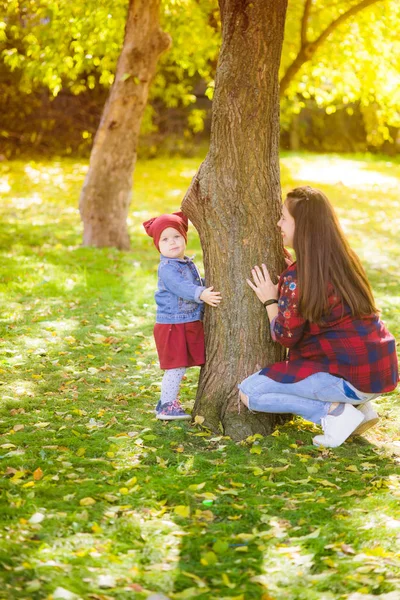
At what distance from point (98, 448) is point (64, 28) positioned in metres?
7.23

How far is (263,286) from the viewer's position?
4.60 metres

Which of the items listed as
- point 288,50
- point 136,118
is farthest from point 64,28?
point 288,50

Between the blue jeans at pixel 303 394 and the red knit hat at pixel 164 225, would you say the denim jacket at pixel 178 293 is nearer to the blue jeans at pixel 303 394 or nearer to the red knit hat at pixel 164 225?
the red knit hat at pixel 164 225

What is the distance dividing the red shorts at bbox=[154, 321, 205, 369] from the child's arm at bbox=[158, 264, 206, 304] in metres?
0.23

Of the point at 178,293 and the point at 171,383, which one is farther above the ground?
the point at 178,293

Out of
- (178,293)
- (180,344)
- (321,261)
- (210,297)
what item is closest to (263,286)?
(210,297)

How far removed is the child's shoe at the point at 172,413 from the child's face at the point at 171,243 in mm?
997

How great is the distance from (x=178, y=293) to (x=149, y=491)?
136 centimetres

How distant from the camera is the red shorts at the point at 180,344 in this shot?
189 inches

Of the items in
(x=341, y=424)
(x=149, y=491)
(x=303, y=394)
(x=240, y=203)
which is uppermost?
(x=240, y=203)

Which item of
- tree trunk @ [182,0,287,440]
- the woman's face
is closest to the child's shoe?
tree trunk @ [182,0,287,440]

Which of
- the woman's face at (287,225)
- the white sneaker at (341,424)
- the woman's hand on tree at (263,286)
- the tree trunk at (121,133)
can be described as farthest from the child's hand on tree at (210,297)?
the tree trunk at (121,133)

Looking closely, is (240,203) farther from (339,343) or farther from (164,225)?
(339,343)

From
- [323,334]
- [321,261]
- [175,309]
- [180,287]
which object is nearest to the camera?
[321,261]
